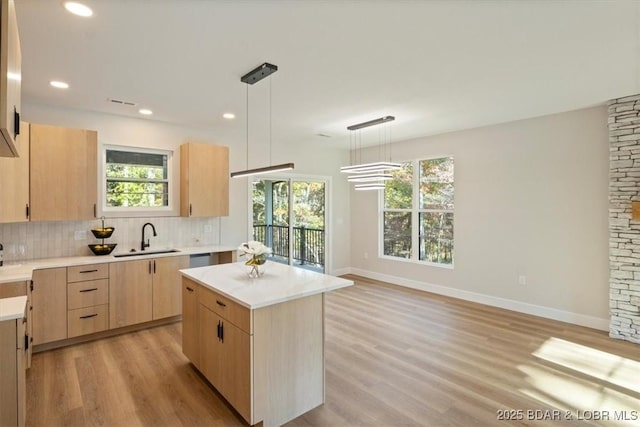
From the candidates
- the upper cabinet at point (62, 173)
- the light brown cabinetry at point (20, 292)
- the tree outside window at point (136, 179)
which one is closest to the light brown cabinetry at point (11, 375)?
the light brown cabinetry at point (20, 292)

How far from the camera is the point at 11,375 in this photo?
1827 mm

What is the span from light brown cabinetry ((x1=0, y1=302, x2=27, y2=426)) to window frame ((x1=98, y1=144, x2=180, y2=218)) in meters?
2.71

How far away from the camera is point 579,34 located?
2.30 meters

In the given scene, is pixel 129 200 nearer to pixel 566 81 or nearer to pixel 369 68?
pixel 369 68

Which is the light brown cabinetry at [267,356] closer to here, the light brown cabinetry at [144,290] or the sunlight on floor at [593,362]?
the light brown cabinetry at [144,290]

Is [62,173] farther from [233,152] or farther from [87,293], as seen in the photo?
[233,152]

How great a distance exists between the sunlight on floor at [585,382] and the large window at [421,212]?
2.35 m

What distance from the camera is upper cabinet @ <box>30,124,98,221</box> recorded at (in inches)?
136

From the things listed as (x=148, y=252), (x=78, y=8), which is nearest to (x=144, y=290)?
(x=148, y=252)

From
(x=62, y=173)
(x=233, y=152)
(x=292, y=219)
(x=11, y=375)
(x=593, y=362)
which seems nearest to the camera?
(x=11, y=375)

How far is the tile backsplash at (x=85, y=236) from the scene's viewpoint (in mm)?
3631

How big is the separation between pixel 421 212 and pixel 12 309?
5.45 meters

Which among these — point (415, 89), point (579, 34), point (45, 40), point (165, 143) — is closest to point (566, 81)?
point (579, 34)

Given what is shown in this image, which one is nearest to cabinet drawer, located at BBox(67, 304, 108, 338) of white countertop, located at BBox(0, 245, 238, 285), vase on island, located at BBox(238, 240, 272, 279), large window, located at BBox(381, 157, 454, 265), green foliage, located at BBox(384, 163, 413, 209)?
white countertop, located at BBox(0, 245, 238, 285)
